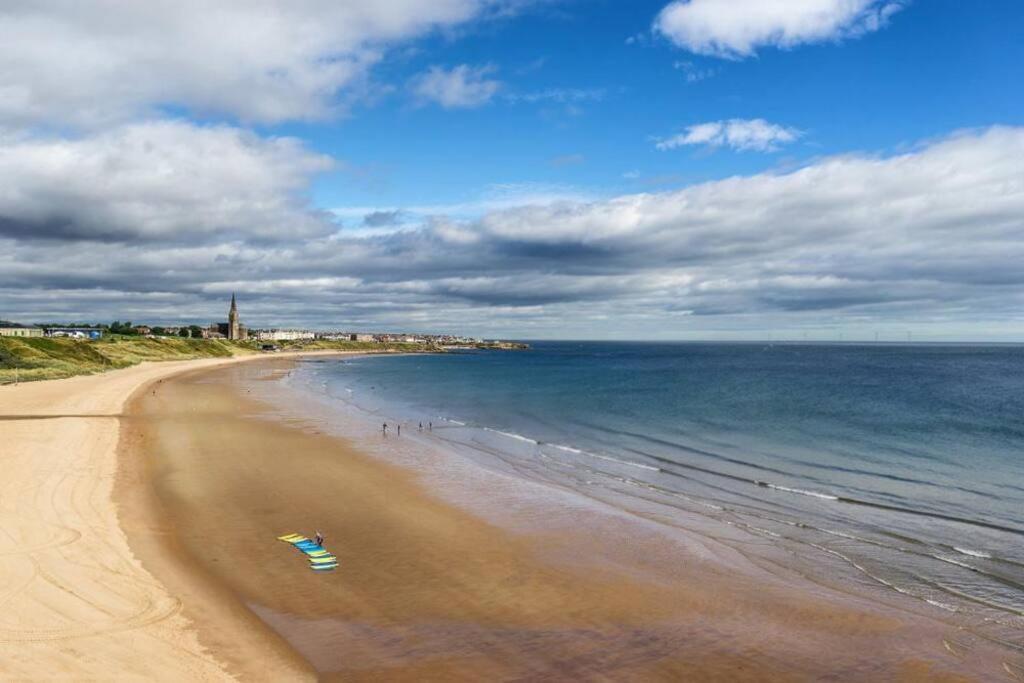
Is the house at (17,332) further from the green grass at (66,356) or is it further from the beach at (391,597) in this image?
the beach at (391,597)

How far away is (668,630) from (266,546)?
11017 mm

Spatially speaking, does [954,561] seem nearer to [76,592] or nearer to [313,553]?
[313,553]

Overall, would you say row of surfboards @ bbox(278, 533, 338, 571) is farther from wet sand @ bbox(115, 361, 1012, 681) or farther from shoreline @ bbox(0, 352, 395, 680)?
shoreline @ bbox(0, 352, 395, 680)

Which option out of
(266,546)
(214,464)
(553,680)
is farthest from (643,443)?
(553,680)

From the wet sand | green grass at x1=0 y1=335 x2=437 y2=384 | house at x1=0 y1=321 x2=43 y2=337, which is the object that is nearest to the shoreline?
the wet sand

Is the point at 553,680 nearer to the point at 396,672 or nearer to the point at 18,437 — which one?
the point at 396,672

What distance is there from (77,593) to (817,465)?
31.5m

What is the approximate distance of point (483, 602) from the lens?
48.2 feet

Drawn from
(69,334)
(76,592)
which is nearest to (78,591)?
(76,592)

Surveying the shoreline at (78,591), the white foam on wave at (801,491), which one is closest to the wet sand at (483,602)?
the shoreline at (78,591)

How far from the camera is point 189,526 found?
19578 millimetres

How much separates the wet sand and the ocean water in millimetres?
2816

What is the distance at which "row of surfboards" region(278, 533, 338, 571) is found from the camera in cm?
1645

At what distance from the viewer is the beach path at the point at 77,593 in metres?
10.6
